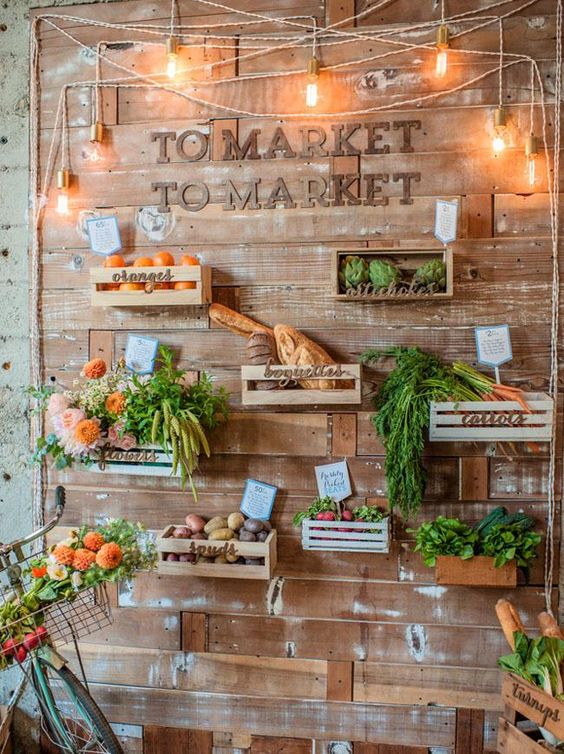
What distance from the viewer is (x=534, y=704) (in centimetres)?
204

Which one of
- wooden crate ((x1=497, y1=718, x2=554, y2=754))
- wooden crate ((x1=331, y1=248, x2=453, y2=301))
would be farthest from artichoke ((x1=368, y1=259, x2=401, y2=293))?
wooden crate ((x1=497, y1=718, x2=554, y2=754))

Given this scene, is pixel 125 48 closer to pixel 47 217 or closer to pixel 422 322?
pixel 47 217

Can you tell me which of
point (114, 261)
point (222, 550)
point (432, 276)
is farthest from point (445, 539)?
point (114, 261)

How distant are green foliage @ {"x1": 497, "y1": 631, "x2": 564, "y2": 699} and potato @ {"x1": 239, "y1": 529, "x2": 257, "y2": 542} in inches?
36.6

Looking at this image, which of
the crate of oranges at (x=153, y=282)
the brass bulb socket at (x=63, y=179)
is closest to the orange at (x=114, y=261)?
the crate of oranges at (x=153, y=282)

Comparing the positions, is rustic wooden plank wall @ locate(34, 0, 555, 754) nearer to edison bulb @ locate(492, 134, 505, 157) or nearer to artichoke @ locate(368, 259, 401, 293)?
edison bulb @ locate(492, 134, 505, 157)

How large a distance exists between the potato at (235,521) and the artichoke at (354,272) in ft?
3.08

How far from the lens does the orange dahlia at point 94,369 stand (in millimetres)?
2490

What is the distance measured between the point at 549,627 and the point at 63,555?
1597 millimetres

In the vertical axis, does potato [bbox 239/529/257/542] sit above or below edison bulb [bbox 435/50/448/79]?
below

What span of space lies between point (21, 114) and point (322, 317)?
150 centimetres

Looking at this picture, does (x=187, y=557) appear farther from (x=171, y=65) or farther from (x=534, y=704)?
(x=171, y=65)

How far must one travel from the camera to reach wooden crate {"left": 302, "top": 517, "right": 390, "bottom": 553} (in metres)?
2.40

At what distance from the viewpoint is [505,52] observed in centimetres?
248
